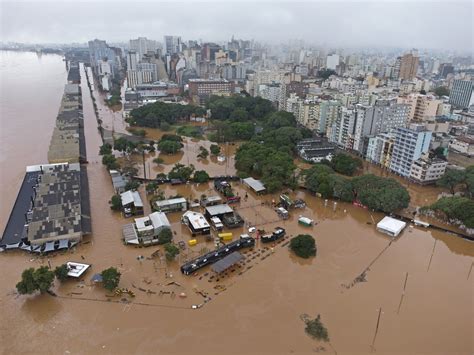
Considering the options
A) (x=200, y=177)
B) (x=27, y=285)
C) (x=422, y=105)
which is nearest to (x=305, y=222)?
(x=200, y=177)

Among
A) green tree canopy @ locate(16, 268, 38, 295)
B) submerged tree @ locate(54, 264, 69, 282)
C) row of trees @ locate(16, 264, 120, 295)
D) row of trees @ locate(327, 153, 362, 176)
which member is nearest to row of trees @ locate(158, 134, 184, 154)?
row of trees @ locate(327, 153, 362, 176)

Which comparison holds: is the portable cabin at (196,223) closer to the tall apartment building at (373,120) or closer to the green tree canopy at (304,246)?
the green tree canopy at (304,246)

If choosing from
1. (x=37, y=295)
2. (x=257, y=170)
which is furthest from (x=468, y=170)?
(x=37, y=295)

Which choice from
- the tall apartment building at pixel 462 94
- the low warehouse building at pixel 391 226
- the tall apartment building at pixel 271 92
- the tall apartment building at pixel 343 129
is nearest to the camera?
the low warehouse building at pixel 391 226

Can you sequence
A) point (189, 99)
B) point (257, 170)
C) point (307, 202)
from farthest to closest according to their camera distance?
point (189, 99)
point (257, 170)
point (307, 202)

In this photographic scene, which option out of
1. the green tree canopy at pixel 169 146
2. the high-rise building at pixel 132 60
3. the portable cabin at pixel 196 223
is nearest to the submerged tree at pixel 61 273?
the portable cabin at pixel 196 223

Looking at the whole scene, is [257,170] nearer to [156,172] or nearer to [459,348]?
[156,172]
